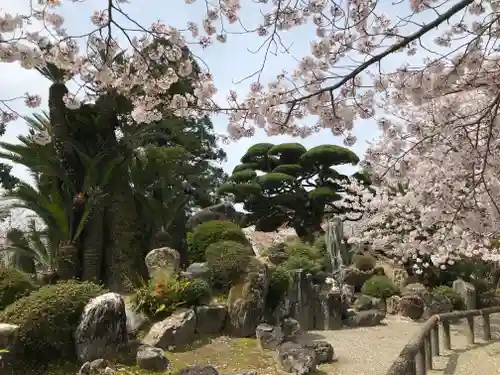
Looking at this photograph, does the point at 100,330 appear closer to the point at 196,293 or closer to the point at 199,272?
the point at 196,293

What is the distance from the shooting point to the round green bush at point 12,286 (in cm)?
725

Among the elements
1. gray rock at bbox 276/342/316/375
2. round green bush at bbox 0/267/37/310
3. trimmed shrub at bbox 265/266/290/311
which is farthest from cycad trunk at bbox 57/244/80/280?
gray rock at bbox 276/342/316/375

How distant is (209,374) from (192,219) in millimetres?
12012

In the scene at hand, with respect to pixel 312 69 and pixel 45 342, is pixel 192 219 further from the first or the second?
pixel 312 69

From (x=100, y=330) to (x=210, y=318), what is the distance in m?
2.11

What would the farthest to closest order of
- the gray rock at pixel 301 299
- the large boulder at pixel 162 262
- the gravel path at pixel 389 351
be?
the gray rock at pixel 301 299
the large boulder at pixel 162 262
the gravel path at pixel 389 351

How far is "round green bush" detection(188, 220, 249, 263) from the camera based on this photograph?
1178 cm

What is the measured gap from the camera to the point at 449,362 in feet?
23.1

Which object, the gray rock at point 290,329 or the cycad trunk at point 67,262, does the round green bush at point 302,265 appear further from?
the cycad trunk at point 67,262

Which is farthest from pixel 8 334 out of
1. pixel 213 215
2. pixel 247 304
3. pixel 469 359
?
pixel 213 215

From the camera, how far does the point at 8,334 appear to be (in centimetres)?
597

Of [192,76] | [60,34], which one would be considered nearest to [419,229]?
[192,76]

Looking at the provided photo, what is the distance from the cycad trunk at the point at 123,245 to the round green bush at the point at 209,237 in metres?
1.68

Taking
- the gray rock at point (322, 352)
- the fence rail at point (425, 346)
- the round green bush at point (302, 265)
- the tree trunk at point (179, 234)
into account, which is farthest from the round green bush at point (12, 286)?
the round green bush at point (302, 265)
